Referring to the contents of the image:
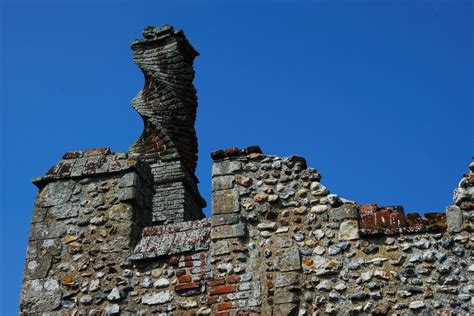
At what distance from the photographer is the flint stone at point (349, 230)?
9008 mm

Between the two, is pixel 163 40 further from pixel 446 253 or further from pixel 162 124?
pixel 446 253

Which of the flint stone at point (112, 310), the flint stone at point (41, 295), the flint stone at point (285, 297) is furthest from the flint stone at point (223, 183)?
the flint stone at point (41, 295)

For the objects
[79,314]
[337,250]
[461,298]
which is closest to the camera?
[461,298]

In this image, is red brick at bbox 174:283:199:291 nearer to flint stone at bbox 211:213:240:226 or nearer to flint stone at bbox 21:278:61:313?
flint stone at bbox 211:213:240:226

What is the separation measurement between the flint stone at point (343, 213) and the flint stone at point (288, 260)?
0.46 meters

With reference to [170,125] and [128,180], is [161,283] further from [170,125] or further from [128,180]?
[170,125]

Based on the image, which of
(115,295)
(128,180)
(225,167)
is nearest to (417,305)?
(225,167)

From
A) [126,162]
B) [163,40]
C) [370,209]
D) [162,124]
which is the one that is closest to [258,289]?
[370,209]

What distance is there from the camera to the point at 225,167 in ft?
31.9

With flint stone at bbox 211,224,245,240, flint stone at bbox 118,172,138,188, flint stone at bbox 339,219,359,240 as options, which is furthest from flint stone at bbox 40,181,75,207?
flint stone at bbox 339,219,359,240

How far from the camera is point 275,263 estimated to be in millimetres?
9117

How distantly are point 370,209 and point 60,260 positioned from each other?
3121 millimetres

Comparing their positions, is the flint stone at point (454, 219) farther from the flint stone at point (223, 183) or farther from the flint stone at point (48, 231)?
the flint stone at point (48, 231)

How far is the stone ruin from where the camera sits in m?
8.70
